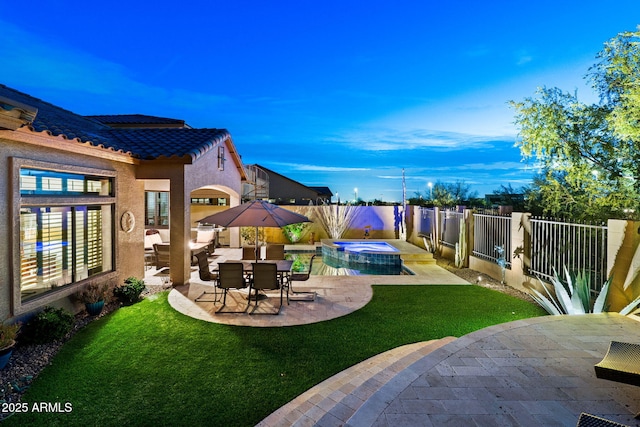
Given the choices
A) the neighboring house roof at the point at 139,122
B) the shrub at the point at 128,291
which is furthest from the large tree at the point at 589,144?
the neighboring house roof at the point at 139,122

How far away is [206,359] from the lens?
5238 mm

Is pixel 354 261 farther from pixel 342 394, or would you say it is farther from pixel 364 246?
pixel 342 394

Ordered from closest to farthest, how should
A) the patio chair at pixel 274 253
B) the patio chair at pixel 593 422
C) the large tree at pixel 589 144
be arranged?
the patio chair at pixel 593 422 → the large tree at pixel 589 144 → the patio chair at pixel 274 253

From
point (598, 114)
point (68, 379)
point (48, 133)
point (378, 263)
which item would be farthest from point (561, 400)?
point (378, 263)

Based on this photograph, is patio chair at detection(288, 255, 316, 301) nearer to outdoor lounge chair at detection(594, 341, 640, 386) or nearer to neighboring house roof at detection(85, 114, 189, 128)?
outdoor lounge chair at detection(594, 341, 640, 386)

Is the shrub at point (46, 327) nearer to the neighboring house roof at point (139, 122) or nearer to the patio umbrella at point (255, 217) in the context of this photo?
the patio umbrella at point (255, 217)

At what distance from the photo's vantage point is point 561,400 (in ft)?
11.6

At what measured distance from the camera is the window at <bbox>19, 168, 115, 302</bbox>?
6055 millimetres

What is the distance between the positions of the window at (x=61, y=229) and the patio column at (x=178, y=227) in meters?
1.62

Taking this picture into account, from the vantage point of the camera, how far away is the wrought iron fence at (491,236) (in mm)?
10906

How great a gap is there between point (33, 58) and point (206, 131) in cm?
8515

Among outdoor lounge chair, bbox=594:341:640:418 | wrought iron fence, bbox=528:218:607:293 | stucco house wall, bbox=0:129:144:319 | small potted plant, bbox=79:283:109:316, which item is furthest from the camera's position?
wrought iron fence, bbox=528:218:607:293

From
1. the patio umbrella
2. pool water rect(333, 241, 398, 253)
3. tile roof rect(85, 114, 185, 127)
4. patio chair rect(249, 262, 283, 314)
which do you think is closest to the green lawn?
patio chair rect(249, 262, 283, 314)

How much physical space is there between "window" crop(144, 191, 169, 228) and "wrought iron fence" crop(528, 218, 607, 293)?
51.0ft
